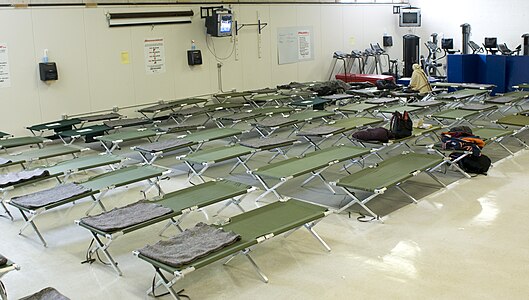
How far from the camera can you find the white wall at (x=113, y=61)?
9.51 metres

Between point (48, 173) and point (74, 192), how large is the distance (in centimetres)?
92

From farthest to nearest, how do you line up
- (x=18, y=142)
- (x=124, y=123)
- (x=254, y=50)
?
(x=254, y=50) → (x=124, y=123) → (x=18, y=142)

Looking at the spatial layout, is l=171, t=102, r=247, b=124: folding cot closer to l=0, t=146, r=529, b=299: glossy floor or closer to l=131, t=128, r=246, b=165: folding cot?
l=131, t=128, r=246, b=165: folding cot

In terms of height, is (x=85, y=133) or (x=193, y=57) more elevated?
(x=193, y=57)

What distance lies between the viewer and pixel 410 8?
17047 millimetres

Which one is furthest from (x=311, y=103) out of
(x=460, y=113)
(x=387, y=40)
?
(x=387, y=40)

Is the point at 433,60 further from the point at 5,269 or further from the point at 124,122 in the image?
the point at 5,269

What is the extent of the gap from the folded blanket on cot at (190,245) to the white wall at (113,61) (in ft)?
21.4

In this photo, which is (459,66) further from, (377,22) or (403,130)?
(403,130)

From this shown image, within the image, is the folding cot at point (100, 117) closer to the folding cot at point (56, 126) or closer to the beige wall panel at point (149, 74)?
the folding cot at point (56, 126)

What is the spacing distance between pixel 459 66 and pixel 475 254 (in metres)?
9.75

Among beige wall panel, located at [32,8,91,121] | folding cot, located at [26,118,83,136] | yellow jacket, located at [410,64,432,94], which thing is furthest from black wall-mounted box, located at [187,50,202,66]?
yellow jacket, located at [410,64,432,94]

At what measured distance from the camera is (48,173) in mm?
5961

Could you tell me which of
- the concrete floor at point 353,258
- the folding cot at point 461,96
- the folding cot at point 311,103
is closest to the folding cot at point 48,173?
the concrete floor at point 353,258
